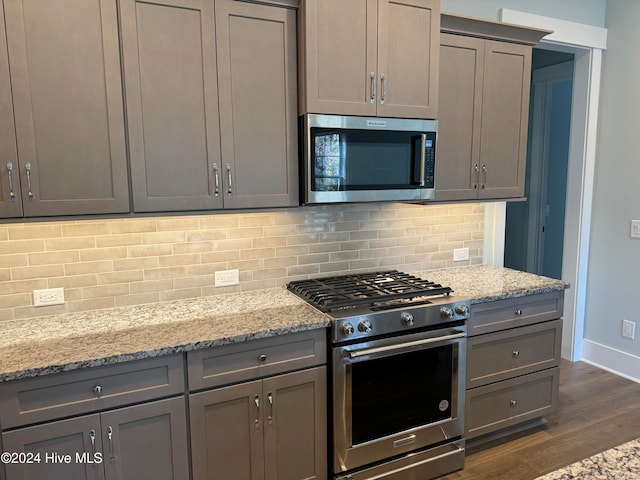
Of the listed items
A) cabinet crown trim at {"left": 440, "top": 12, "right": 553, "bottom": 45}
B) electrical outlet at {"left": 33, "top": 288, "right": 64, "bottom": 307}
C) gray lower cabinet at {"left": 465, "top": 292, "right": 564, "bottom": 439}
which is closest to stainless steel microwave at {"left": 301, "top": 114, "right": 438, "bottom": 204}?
cabinet crown trim at {"left": 440, "top": 12, "right": 553, "bottom": 45}

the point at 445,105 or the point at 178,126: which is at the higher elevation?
the point at 445,105

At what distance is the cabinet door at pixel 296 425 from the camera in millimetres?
2012

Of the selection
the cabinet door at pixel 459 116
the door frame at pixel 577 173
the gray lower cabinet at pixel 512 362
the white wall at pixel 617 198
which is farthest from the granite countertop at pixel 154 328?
the white wall at pixel 617 198

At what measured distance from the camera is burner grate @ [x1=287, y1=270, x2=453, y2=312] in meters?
2.22

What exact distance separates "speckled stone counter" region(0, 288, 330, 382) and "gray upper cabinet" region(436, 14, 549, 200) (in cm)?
124

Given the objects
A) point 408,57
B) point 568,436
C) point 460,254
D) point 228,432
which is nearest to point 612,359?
point 568,436

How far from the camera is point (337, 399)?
211cm

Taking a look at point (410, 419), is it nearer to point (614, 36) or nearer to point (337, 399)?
point (337, 399)

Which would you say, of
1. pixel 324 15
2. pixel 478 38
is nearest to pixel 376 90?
pixel 324 15

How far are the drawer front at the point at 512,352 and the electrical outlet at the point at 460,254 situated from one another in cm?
70

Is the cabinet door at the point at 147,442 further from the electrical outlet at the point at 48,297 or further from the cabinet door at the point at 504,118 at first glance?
the cabinet door at the point at 504,118

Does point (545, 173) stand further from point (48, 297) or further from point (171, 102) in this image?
point (48, 297)

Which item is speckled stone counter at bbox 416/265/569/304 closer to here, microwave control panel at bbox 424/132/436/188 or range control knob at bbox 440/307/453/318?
range control knob at bbox 440/307/453/318

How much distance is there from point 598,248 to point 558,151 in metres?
1.52
